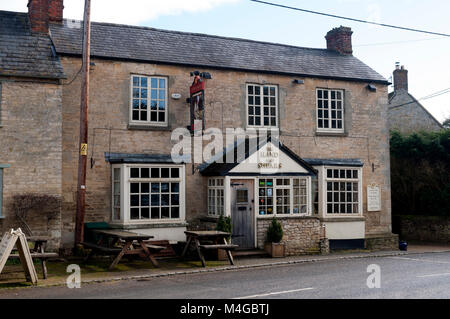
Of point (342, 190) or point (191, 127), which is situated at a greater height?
point (191, 127)

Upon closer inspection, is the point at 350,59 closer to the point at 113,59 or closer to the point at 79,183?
the point at 113,59

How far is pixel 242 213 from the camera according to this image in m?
17.6

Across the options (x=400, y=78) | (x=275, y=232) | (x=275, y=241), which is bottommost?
(x=275, y=241)

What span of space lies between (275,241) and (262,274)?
3817mm

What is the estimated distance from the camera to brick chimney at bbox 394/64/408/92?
3253 centimetres

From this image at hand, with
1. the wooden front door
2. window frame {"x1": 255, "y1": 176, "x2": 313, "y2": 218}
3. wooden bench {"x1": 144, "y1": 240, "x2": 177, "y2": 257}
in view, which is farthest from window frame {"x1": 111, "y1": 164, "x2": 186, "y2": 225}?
window frame {"x1": 255, "y1": 176, "x2": 313, "y2": 218}

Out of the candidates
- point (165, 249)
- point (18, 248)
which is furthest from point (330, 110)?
point (18, 248)

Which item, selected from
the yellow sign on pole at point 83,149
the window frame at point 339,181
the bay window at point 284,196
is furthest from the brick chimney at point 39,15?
the window frame at point 339,181

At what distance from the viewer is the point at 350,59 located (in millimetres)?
22391

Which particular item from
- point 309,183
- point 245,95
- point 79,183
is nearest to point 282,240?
point 309,183

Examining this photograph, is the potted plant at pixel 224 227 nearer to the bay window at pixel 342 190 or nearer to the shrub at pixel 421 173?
the bay window at pixel 342 190

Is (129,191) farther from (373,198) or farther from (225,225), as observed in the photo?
(373,198)

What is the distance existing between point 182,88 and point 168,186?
335 centimetres

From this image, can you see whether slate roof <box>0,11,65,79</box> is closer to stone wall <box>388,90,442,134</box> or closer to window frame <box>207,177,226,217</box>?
window frame <box>207,177,226,217</box>
